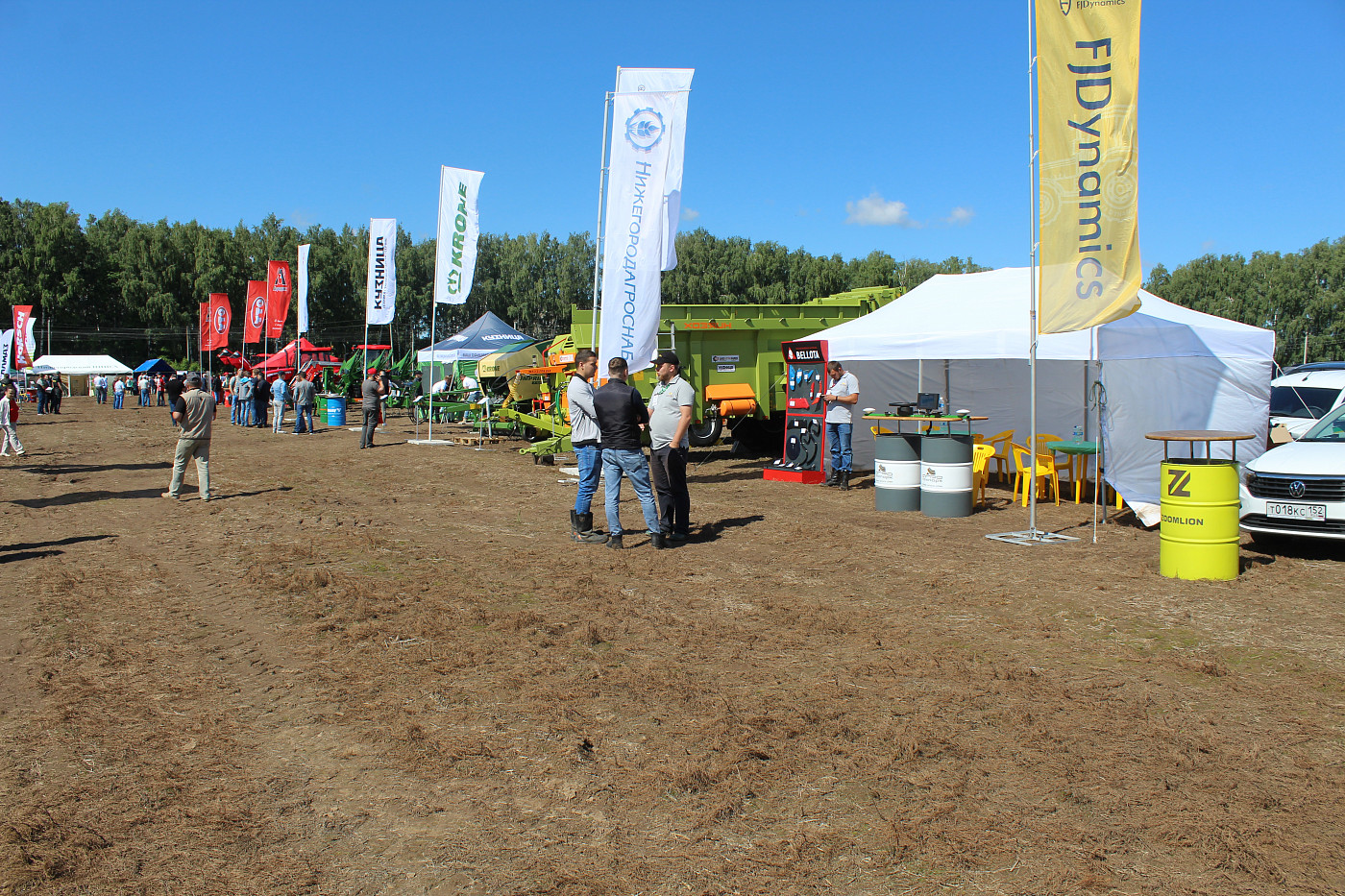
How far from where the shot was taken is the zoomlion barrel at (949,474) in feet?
33.9

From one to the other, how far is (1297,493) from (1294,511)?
0.52ft

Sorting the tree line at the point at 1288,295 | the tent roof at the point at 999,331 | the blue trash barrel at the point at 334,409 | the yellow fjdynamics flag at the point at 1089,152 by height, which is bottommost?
the blue trash barrel at the point at 334,409

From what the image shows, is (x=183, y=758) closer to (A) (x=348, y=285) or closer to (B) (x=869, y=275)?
(B) (x=869, y=275)

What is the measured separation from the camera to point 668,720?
434 cm

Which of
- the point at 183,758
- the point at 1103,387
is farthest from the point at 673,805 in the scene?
the point at 1103,387

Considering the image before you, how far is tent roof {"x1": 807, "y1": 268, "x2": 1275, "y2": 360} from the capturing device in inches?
365

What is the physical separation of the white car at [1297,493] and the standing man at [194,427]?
11810mm

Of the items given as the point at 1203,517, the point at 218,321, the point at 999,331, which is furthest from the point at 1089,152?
the point at 218,321

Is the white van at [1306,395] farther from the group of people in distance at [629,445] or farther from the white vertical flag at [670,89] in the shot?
the group of people in distance at [629,445]

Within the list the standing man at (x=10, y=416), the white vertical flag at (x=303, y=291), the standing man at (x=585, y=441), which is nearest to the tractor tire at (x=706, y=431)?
the standing man at (x=585, y=441)

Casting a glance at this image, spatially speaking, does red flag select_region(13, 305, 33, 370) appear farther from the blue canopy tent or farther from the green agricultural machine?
the blue canopy tent

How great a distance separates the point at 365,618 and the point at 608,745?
110 inches

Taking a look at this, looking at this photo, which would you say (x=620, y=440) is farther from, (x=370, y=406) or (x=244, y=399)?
(x=244, y=399)

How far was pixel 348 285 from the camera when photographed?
68.3 m
